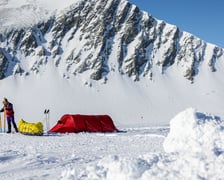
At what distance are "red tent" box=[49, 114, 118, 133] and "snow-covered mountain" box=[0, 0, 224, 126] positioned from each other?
55.4 meters

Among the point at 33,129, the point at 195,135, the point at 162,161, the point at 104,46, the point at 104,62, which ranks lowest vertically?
the point at 33,129

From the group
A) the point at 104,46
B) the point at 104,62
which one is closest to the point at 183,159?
the point at 104,62

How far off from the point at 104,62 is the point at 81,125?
254 feet

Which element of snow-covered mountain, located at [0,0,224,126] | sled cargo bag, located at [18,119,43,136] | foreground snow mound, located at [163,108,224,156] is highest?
snow-covered mountain, located at [0,0,224,126]

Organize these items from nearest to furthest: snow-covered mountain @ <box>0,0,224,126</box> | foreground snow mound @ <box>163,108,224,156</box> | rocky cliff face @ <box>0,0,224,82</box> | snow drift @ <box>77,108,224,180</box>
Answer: snow drift @ <box>77,108,224,180</box> < foreground snow mound @ <box>163,108,224,156</box> < snow-covered mountain @ <box>0,0,224,126</box> < rocky cliff face @ <box>0,0,224,82</box>

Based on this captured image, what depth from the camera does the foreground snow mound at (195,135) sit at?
314 inches

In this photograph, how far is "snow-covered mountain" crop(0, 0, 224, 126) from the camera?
86.2 metres

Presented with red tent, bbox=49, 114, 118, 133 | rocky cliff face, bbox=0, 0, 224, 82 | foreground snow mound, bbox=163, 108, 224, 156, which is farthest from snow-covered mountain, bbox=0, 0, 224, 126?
foreground snow mound, bbox=163, 108, 224, 156

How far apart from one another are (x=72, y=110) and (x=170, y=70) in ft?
104

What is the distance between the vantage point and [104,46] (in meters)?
102

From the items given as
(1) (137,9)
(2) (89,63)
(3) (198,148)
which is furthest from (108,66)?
(3) (198,148)

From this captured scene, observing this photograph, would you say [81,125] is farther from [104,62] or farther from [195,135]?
[104,62]

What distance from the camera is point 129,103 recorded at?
86250 mm

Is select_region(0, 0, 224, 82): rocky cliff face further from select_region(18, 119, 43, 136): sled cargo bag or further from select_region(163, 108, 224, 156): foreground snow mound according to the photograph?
select_region(163, 108, 224, 156): foreground snow mound
